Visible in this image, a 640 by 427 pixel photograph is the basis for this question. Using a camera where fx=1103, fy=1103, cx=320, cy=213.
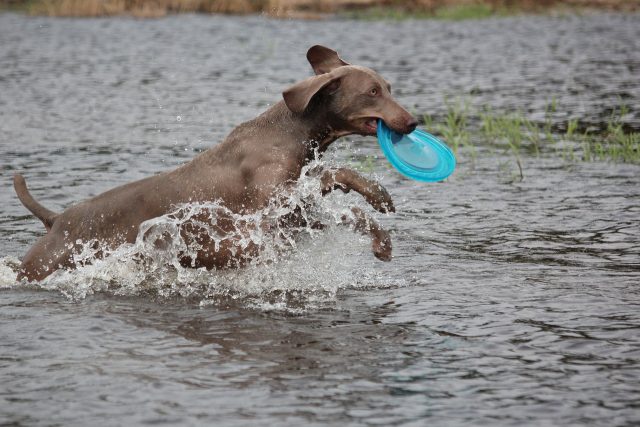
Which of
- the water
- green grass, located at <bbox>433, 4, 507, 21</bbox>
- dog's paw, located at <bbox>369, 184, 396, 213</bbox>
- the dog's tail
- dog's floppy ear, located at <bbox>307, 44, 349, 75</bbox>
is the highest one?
green grass, located at <bbox>433, 4, 507, 21</bbox>

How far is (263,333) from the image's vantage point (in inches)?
313

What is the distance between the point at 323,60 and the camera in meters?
9.30

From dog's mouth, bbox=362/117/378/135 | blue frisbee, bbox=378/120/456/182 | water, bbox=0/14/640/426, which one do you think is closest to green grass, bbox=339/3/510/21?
water, bbox=0/14/640/426

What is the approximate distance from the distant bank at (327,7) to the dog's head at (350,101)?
100ft

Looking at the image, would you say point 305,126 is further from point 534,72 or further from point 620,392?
point 534,72

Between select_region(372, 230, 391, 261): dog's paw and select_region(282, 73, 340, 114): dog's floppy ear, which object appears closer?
select_region(282, 73, 340, 114): dog's floppy ear

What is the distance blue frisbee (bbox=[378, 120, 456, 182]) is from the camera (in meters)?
8.89

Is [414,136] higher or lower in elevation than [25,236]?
higher

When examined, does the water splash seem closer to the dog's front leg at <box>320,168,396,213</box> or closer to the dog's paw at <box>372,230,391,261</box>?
the dog's front leg at <box>320,168,396,213</box>

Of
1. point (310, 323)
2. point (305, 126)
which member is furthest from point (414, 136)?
point (310, 323)

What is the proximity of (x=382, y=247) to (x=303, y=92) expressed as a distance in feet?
4.47

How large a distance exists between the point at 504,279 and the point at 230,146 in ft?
8.50

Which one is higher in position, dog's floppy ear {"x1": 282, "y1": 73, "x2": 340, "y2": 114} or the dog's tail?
dog's floppy ear {"x1": 282, "y1": 73, "x2": 340, "y2": 114}

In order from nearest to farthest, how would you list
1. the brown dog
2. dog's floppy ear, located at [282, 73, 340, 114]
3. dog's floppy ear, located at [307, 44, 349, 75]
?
dog's floppy ear, located at [282, 73, 340, 114]
the brown dog
dog's floppy ear, located at [307, 44, 349, 75]
